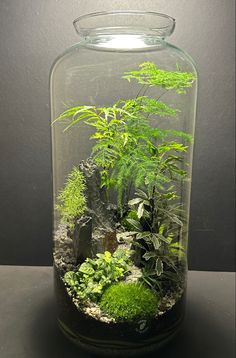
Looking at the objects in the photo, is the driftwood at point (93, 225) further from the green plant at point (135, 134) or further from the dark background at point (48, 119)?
the dark background at point (48, 119)

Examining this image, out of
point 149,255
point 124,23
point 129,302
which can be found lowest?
point 129,302

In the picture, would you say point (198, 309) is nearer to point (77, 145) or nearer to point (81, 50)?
point (77, 145)

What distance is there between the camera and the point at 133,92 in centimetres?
119

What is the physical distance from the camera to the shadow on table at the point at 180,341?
4.03ft

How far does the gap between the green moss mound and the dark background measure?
0.64 m

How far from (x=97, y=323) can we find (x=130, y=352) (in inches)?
5.3

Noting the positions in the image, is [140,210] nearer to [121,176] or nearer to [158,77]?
[121,176]

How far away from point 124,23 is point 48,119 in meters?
0.59

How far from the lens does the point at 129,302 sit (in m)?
1.13

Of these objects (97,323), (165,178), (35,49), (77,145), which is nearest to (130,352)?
(97,323)

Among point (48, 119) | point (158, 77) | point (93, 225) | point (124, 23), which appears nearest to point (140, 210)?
point (93, 225)

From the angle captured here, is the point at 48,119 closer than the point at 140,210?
No

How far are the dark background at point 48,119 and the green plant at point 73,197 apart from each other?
433 millimetres

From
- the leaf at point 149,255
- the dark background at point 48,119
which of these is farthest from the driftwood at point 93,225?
the dark background at point 48,119
